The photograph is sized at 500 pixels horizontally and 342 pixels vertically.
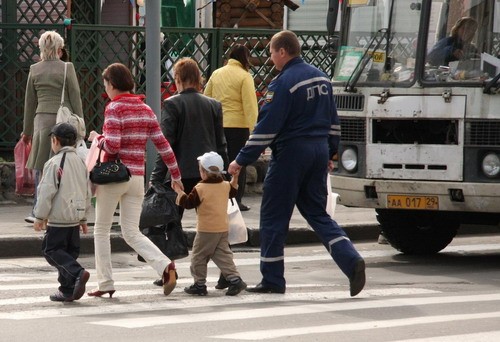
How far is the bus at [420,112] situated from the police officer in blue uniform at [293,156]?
79.6 inches

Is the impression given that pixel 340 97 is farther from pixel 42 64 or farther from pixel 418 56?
pixel 42 64

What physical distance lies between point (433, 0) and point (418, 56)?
1.65 feet

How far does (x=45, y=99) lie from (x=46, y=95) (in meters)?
0.04

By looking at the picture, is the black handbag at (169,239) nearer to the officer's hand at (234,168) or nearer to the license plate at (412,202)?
the officer's hand at (234,168)

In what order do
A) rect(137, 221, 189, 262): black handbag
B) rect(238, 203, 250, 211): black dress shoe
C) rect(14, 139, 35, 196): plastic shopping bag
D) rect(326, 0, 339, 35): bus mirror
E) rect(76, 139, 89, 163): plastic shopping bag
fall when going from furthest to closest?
rect(238, 203, 250, 211): black dress shoe, rect(14, 139, 35, 196): plastic shopping bag, rect(326, 0, 339, 35): bus mirror, rect(76, 139, 89, 163): plastic shopping bag, rect(137, 221, 189, 262): black handbag

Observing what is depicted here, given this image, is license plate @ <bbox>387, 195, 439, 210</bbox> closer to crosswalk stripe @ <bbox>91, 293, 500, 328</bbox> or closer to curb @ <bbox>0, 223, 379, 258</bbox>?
crosswalk stripe @ <bbox>91, 293, 500, 328</bbox>

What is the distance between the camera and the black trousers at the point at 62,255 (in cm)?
1005

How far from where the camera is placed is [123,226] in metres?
10.4

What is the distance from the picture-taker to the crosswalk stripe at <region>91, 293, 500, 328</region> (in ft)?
29.7

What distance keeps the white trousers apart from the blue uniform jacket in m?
0.82

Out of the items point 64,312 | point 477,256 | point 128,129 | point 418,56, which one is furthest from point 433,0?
point 64,312

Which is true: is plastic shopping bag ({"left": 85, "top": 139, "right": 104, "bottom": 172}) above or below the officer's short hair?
below

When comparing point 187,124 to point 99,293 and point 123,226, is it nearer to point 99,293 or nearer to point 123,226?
point 123,226

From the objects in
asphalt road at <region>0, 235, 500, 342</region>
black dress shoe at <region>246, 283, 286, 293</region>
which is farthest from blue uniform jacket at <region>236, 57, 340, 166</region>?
asphalt road at <region>0, 235, 500, 342</region>
